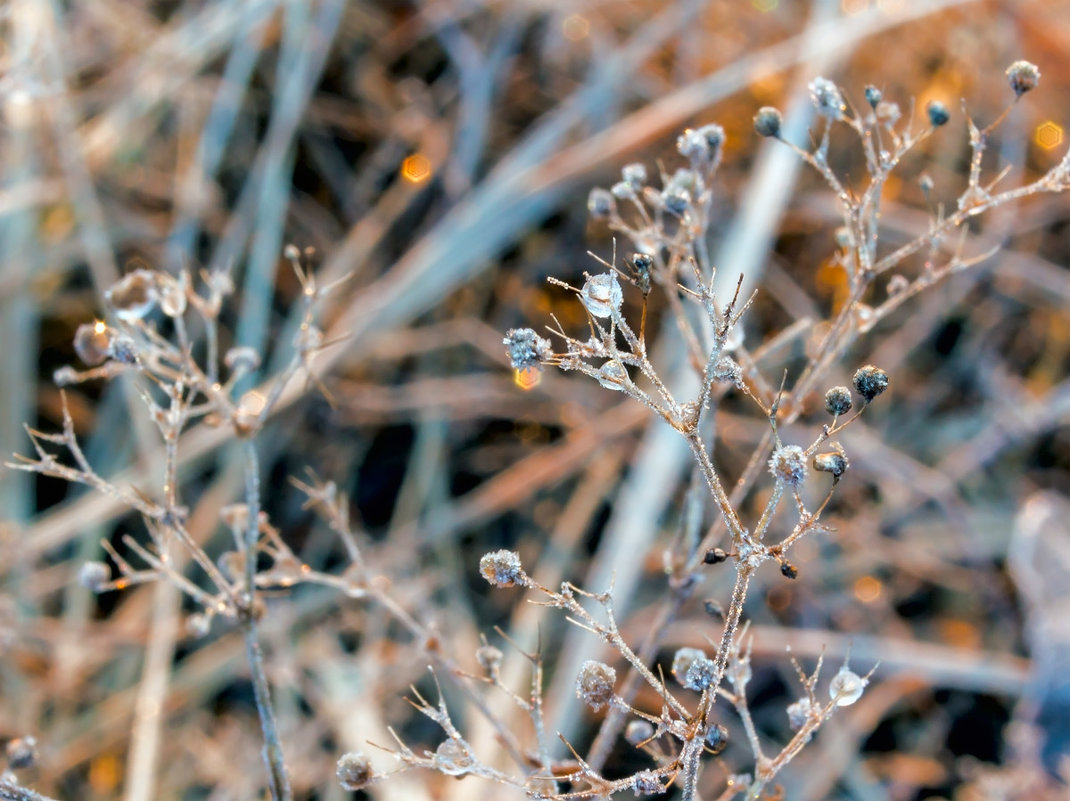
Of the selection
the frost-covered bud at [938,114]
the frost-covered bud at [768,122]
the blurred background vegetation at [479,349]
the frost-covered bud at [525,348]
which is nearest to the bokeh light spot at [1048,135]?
the blurred background vegetation at [479,349]

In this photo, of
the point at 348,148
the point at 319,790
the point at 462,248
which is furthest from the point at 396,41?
the point at 319,790

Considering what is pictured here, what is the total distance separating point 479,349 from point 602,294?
140 centimetres

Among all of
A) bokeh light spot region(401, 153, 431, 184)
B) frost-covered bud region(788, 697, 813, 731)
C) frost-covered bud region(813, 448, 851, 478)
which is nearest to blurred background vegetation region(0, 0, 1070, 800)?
bokeh light spot region(401, 153, 431, 184)

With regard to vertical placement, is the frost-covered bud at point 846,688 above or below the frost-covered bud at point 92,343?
below

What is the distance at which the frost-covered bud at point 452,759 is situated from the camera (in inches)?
25.4

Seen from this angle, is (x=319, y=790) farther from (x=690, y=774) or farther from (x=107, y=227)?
(x=107, y=227)

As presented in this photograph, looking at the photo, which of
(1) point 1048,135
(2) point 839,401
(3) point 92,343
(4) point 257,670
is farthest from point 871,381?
(1) point 1048,135

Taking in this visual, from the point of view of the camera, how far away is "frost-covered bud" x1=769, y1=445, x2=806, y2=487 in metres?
0.55

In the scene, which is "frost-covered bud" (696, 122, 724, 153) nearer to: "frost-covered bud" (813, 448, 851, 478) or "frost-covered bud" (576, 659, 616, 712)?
"frost-covered bud" (813, 448, 851, 478)

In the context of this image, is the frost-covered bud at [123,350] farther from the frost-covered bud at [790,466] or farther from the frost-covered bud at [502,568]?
the frost-covered bud at [790,466]

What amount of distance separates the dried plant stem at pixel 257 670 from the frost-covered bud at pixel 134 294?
0.17m

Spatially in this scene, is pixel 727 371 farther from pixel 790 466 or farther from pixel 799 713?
pixel 799 713

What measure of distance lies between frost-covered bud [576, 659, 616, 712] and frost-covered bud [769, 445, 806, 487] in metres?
0.19

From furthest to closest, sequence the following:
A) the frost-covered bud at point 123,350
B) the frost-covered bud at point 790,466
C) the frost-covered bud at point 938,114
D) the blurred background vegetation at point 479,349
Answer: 1. the blurred background vegetation at point 479,349
2. the frost-covered bud at point 938,114
3. the frost-covered bud at point 123,350
4. the frost-covered bud at point 790,466
